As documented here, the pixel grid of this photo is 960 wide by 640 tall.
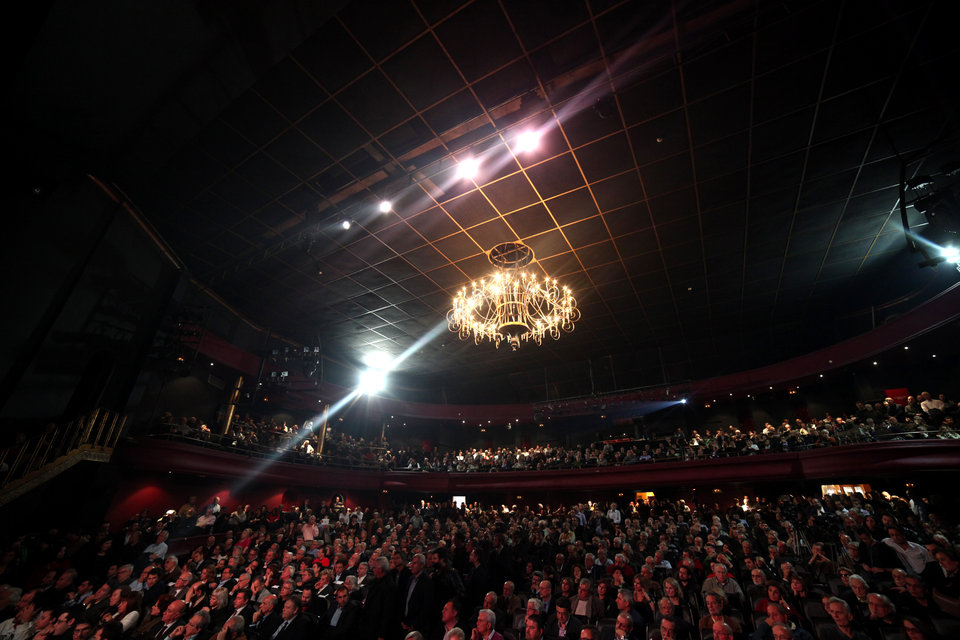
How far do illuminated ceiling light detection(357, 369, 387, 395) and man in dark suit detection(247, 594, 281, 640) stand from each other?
36.8 feet

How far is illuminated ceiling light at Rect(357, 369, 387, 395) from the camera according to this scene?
15.3m

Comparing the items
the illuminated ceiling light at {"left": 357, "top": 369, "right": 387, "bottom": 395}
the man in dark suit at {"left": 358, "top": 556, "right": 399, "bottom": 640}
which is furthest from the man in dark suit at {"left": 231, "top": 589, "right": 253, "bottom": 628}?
the illuminated ceiling light at {"left": 357, "top": 369, "right": 387, "bottom": 395}

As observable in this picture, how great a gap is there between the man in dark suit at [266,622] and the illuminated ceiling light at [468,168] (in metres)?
5.88

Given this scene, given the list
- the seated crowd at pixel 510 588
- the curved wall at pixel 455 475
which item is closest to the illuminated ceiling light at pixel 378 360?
the curved wall at pixel 455 475

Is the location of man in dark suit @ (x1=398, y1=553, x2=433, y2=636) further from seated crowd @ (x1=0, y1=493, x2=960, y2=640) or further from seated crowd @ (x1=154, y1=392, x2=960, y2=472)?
seated crowd @ (x1=154, y1=392, x2=960, y2=472)

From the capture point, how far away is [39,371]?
19.0 ft

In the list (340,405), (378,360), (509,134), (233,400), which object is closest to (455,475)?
(378,360)

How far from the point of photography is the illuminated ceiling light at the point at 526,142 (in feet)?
18.8

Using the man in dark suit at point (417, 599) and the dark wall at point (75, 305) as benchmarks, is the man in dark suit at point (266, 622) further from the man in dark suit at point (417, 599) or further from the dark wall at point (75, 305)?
the dark wall at point (75, 305)

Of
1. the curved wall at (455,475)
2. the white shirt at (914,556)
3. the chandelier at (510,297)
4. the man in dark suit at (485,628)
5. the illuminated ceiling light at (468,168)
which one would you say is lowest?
the man in dark suit at (485,628)

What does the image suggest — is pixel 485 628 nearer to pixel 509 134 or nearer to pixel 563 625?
pixel 563 625

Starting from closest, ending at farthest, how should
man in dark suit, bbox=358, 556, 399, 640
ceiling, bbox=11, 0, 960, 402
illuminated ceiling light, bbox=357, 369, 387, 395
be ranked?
man in dark suit, bbox=358, 556, 399, 640 → ceiling, bbox=11, 0, 960, 402 → illuminated ceiling light, bbox=357, 369, 387, 395

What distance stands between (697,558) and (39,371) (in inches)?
392

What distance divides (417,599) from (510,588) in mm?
1116
